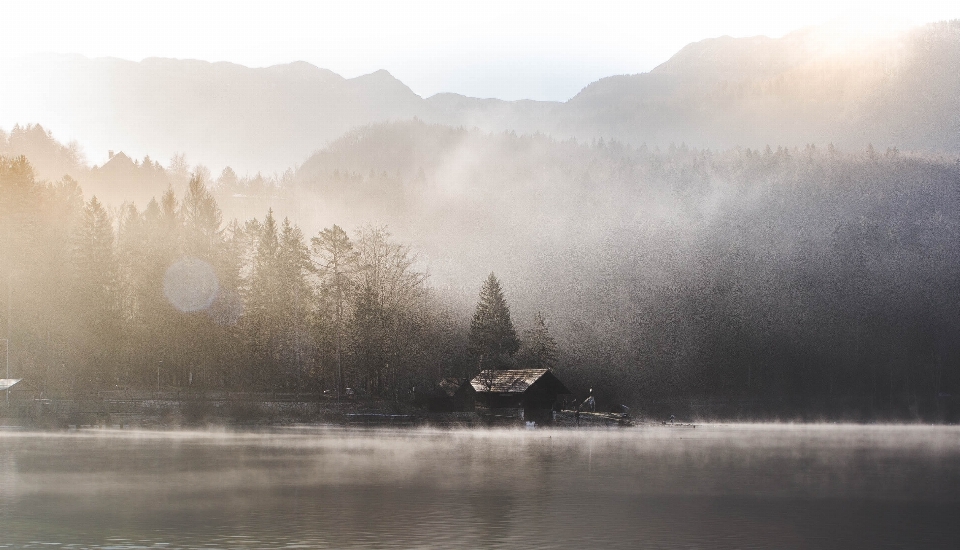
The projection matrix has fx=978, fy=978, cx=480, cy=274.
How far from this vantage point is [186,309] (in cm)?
9662

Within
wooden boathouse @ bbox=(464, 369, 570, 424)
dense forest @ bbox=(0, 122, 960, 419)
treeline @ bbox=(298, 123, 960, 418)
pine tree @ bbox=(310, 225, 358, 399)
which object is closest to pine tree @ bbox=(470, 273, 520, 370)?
dense forest @ bbox=(0, 122, 960, 419)

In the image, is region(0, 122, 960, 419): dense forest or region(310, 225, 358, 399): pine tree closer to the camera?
region(0, 122, 960, 419): dense forest

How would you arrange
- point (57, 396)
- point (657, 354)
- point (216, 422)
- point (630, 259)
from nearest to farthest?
point (216, 422) < point (57, 396) < point (657, 354) < point (630, 259)

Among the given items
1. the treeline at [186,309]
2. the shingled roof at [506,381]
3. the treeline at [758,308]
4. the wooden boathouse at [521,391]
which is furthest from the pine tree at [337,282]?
the treeline at [758,308]

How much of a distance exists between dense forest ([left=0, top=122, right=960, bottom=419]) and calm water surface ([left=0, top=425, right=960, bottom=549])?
31.7m

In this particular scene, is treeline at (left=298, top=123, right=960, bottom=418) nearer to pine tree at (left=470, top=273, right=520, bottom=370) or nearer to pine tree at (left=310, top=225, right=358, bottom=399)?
pine tree at (left=470, top=273, right=520, bottom=370)

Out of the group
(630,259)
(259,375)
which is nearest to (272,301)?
(259,375)

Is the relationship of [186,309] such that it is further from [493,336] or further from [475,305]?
[475,305]

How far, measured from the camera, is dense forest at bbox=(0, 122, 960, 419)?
3706 inches

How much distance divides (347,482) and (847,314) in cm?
13913

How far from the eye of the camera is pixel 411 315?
10119cm

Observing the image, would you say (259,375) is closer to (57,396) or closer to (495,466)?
(57,396)

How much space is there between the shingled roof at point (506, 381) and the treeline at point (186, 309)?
804cm

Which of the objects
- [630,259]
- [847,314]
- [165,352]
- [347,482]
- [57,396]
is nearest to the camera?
[347,482]
